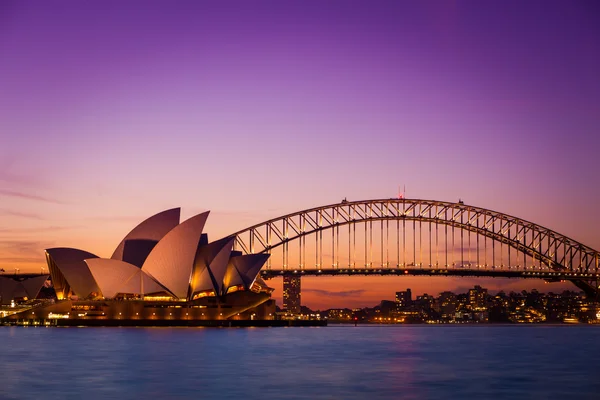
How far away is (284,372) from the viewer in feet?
147

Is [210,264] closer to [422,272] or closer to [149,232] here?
[149,232]

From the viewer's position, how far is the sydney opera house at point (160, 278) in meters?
95.9

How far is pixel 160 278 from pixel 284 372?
5497cm

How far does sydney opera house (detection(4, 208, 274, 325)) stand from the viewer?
95.9 m

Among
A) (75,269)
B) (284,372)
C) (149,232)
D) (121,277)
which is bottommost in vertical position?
(284,372)

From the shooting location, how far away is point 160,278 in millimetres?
97750

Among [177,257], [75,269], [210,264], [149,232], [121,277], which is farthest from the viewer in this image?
[75,269]

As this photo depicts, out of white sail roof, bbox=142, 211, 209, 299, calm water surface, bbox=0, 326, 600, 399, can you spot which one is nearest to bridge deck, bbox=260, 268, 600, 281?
white sail roof, bbox=142, 211, 209, 299

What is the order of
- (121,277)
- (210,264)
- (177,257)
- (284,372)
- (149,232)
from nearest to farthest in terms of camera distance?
1. (284,372)
2. (177,257)
3. (149,232)
4. (210,264)
5. (121,277)

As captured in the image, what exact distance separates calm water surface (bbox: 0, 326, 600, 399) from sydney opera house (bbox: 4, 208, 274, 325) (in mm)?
30093

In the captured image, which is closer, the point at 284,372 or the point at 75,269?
the point at 284,372

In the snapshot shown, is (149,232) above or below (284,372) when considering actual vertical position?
above

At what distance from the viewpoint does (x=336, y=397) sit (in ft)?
113

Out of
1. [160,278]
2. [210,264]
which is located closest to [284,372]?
[160,278]
